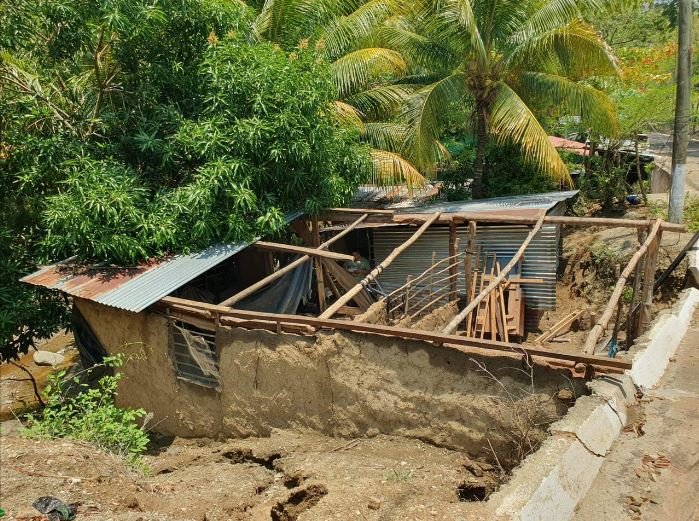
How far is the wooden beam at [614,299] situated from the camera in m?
4.61

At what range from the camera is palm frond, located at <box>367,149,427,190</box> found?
10703mm

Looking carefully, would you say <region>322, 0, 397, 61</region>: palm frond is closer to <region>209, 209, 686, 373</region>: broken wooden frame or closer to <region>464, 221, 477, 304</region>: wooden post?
<region>209, 209, 686, 373</region>: broken wooden frame

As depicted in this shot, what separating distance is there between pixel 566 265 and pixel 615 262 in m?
1.33

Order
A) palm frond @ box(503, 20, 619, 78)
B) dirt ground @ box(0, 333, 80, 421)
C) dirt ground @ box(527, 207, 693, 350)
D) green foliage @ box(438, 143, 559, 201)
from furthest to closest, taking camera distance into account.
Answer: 1. green foliage @ box(438, 143, 559, 201)
2. dirt ground @ box(0, 333, 80, 421)
3. palm frond @ box(503, 20, 619, 78)
4. dirt ground @ box(527, 207, 693, 350)

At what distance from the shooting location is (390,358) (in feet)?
17.1

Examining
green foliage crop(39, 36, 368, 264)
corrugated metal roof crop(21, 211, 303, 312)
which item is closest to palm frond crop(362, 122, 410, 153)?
green foliage crop(39, 36, 368, 264)

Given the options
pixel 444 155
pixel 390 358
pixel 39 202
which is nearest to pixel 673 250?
pixel 444 155

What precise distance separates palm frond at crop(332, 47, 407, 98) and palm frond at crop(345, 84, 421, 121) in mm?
441

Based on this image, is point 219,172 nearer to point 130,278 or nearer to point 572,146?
point 130,278

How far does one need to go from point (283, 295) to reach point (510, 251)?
3970mm

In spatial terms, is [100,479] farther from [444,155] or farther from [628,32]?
[628,32]

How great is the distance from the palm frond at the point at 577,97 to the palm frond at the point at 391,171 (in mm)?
2837

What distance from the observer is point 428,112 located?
1029cm

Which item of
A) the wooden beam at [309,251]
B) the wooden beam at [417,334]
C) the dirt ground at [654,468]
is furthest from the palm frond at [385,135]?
the dirt ground at [654,468]
